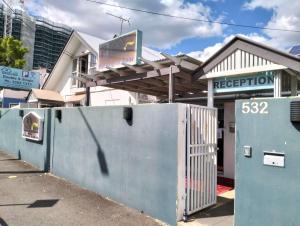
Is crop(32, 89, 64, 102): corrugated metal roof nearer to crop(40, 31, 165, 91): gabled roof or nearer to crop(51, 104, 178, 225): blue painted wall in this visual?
crop(40, 31, 165, 91): gabled roof

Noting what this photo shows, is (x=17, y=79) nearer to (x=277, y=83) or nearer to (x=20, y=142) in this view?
(x=20, y=142)

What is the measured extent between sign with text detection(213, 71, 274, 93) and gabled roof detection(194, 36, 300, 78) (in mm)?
337

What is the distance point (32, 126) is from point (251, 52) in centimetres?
823

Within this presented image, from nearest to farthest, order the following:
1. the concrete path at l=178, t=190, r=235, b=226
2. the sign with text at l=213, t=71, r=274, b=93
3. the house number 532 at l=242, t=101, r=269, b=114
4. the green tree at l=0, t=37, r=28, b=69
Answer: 1. the house number 532 at l=242, t=101, r=269, b=114
2. the concrete path at l=178, t=190, r=235, b=226
3. the sign with text at l=213, t=71, r=274, b=93
4. the green tree at l=0, t=37, r=28, b=69

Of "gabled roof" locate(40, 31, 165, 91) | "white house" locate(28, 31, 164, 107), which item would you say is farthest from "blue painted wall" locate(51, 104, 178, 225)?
"gabled roof" locate(40, 31, 165, 91)

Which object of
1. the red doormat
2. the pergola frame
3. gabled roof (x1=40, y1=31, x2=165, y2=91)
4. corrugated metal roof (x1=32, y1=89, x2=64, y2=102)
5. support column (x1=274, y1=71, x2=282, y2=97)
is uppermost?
gabled roof (x1=40, y1=31, x2=165, y2=91)

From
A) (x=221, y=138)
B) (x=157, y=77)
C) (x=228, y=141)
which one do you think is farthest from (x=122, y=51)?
(x=228, y=141)

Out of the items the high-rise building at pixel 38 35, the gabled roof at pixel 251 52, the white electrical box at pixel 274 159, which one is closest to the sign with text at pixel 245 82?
the gabled roof at pixel 251 52

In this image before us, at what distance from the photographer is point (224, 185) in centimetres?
827

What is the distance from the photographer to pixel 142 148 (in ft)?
20.4

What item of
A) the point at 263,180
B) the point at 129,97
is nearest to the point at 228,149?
the point at 263,180

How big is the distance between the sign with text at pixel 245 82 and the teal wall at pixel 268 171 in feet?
5.86

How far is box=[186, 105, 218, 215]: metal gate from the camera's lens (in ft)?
18.5

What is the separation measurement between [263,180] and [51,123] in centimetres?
757
